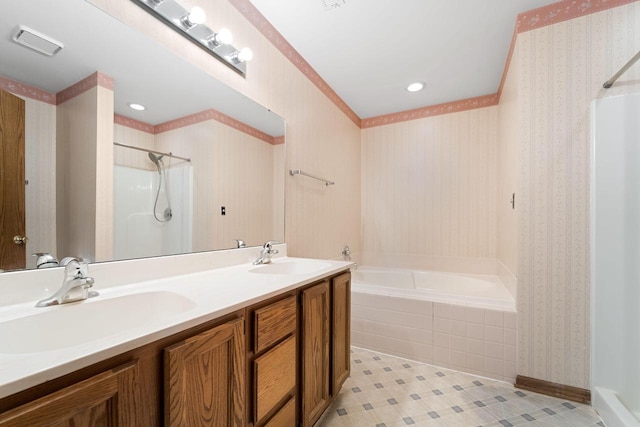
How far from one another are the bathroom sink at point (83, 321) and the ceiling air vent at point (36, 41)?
2.64ft

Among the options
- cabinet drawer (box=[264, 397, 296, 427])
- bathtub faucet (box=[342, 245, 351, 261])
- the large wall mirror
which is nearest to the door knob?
the large wall mirror

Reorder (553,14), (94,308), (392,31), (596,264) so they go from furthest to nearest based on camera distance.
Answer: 1. (392,31)
2. (553,14)
3. (596,264)
4. (94,308)

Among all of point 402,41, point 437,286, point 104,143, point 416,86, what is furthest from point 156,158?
point 437,286

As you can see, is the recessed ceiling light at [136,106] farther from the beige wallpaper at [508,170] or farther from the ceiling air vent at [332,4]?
the beige wallpaper at [508,170]

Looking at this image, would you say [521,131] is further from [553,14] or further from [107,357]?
[107,357]

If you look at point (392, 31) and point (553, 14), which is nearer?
point (553, 14)

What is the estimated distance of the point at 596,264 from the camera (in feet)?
5.03

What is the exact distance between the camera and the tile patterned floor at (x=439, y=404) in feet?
4.74

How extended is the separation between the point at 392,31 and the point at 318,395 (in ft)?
7.50

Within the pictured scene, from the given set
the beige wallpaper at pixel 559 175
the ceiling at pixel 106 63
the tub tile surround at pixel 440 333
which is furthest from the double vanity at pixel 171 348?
the beige wallpaper at pixel 559 175

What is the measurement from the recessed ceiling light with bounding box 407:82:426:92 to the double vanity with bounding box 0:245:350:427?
2.16 m

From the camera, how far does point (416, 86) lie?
2.63m

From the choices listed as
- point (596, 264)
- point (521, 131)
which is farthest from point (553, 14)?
point (596, 264)

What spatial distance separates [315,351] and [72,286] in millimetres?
949
